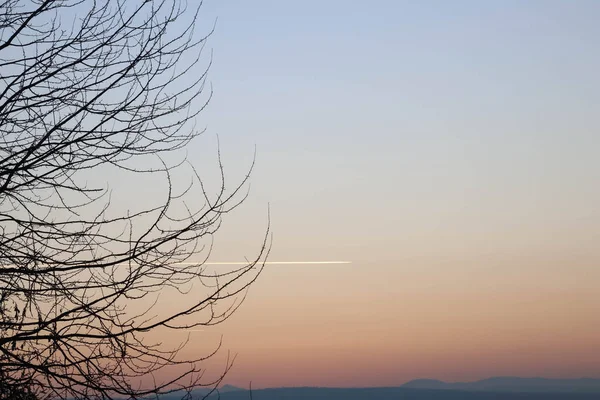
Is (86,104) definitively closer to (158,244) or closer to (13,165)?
(13,165)

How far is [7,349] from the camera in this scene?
18.6 ft

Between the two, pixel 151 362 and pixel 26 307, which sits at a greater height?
pixel 26 307

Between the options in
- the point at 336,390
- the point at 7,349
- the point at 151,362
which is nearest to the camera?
the point at 7,349

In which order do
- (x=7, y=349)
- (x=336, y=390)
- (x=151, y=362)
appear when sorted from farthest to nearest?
(x=336, y=390)
(x=151, y=362)
(x=7, y=349)

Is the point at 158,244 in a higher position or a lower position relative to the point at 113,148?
lower

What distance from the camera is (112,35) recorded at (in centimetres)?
641

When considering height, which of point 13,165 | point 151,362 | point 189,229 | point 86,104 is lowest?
point 151,362

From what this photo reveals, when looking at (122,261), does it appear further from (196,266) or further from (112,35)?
(112,35)

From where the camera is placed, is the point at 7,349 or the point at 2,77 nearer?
the point at 7,349

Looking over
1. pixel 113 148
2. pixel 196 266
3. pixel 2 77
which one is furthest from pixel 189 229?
pixel 2 77

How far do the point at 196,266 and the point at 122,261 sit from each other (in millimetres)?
620

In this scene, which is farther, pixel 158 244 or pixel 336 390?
pixel 336 390

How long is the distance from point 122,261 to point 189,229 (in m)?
0.57

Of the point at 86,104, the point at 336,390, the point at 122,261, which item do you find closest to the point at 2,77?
the point at 86,104
